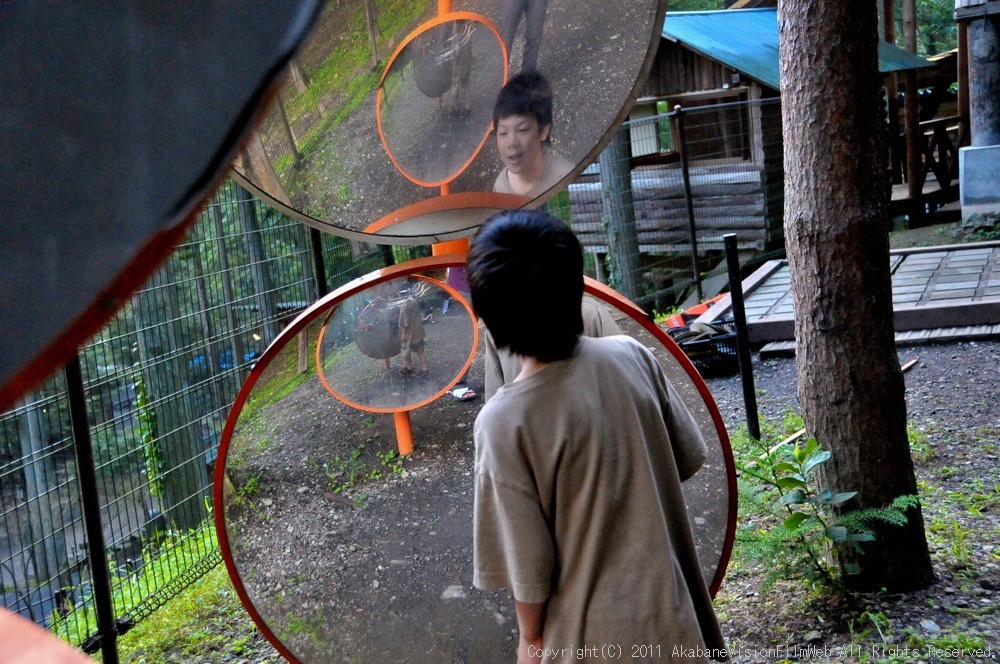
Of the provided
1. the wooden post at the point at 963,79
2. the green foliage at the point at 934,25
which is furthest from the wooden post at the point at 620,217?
the green foliage at the point at 934,25

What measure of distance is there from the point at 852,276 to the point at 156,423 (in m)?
3.07

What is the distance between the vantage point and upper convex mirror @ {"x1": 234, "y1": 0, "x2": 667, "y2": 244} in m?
1.62

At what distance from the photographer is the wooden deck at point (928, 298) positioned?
19.3 ft

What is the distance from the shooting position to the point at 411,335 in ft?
6.45

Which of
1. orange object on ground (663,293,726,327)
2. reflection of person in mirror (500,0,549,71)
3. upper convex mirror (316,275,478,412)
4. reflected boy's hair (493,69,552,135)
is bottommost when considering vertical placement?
orange object on ground (663,293,726,327)

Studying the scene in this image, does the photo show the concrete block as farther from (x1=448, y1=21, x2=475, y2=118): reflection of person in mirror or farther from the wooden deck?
(x1=448, y1=21, x2=475, y2=118): reflection of person in mirror

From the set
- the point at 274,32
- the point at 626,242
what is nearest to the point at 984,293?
the point at 626,242

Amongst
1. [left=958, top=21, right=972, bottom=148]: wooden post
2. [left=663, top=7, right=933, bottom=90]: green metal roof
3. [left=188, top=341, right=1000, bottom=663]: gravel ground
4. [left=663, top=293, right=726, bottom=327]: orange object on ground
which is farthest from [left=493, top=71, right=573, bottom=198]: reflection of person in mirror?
[left=958, top=21, right=972, bottom=148]: wooden post

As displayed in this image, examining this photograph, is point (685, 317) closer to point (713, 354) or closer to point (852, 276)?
point (713, 354)

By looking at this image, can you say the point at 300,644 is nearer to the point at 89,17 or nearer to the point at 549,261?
the point at 549,261

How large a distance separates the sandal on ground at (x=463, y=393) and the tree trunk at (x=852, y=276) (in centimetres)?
146

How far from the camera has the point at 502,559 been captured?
1.57 metres

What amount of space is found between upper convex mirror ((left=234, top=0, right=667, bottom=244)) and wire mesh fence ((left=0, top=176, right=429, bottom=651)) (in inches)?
70.3

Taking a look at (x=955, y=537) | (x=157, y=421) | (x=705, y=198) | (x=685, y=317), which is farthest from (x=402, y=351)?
(x=705, y=198)
